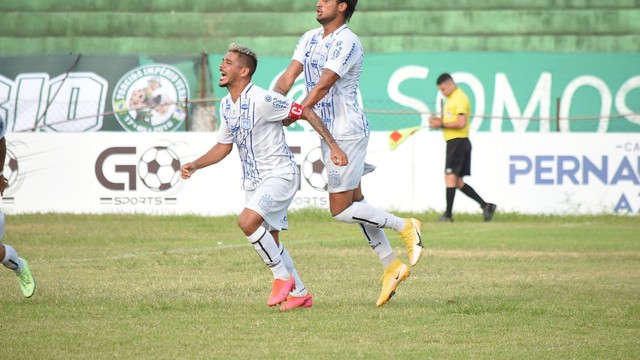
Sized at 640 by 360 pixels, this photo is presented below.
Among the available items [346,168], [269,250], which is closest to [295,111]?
[346,168]

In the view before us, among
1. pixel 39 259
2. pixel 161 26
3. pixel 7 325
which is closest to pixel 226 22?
pixel 161 26

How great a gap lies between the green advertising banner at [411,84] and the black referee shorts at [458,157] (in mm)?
4029

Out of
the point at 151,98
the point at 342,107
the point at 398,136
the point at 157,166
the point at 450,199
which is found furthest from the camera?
the point at 151,98

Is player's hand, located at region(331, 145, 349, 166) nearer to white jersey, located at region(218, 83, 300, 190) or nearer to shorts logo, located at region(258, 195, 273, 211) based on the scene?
white jersey, located at region(218, 83, 300, 190)

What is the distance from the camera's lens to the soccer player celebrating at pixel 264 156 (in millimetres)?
8867

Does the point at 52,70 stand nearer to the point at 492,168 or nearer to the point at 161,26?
the point at 161,26

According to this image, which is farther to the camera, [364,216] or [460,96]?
[460,96]

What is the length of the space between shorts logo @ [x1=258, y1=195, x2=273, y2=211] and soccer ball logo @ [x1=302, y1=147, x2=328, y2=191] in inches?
396

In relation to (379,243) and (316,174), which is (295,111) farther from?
(316,174)

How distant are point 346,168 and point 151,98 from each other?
14076 mm

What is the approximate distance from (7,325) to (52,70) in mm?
15602

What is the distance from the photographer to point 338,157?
8.83 m

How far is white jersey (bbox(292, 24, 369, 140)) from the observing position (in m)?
9.16

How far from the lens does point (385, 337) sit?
7.77 meters
